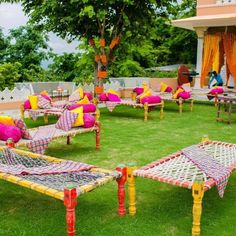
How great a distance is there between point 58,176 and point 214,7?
573 inches

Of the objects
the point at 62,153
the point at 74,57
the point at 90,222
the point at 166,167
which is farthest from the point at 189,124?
the point at 74,57

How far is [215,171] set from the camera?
438 cm

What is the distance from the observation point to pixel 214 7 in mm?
16906

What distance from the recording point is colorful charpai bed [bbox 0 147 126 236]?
11.4 feet

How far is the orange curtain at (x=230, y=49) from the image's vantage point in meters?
15.7

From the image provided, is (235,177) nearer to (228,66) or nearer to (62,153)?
(62,153)

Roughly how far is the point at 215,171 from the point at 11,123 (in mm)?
3258

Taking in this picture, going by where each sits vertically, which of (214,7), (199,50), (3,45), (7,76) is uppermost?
(214,7)

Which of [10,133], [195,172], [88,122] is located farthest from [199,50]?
[195,172]

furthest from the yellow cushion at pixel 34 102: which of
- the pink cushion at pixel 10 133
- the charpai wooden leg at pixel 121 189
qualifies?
the charpai wooden leg at pixel 121 189

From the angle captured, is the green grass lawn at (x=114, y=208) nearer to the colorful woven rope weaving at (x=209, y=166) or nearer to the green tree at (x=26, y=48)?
the colorful woven rope weaving at (x=209, y=166)

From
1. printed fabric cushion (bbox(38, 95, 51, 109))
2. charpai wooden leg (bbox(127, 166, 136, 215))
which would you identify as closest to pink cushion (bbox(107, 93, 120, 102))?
printed fabric cushion (bbox(38, 95, 51, 109))

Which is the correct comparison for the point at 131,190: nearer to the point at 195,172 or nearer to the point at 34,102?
the point at 195,172

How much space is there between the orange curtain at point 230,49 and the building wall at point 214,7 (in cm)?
132
